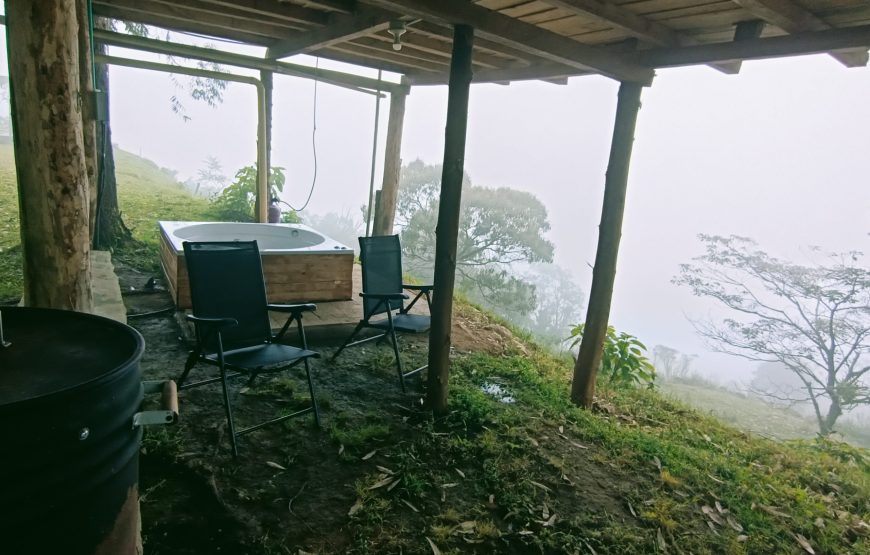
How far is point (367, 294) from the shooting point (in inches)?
137

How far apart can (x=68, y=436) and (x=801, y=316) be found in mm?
12873

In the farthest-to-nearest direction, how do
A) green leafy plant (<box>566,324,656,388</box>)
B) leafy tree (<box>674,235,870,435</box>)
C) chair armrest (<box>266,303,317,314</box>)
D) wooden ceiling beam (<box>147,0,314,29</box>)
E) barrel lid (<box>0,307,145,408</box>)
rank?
1. leafy tree (<box>674,235,870,435</box>)
2. green leafy plant (<box>566,324,656,388</box>)
3. wooden ceiling beam (<box>147,0,314,29</box>)
4. chair armrest (<box>266,303,317,314</box>)
5. barrel lid (<box>0,307,145,408</box>)

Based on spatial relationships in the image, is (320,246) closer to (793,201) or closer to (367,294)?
(367,294)

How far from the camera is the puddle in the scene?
11.4 ft

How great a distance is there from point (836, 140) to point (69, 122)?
18.0 meters

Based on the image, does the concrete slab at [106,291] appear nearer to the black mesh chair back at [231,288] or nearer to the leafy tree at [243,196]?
the black mesh chair back at [231,288]

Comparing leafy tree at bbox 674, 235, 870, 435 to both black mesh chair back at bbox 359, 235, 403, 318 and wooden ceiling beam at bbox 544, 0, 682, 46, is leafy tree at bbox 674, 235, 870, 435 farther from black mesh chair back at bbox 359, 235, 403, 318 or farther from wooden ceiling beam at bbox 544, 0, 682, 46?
black mesh chair back at bbox 359, 235, 403, 318

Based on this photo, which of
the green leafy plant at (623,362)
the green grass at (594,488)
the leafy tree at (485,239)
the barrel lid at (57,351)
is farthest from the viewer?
the leafy tree at (485,239)

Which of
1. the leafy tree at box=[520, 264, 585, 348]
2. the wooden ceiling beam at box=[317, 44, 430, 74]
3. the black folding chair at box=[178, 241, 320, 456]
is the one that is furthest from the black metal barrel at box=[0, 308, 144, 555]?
the leafy tree at box=[520, 264, 585, 348]

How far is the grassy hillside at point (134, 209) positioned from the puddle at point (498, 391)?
12.3 ft

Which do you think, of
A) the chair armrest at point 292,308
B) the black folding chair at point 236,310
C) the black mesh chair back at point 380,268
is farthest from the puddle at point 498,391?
the chair armrest at point 292,308

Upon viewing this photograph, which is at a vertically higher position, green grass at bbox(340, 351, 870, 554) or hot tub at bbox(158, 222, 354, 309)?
hot tub at bbox(158, 222, 354, 309)

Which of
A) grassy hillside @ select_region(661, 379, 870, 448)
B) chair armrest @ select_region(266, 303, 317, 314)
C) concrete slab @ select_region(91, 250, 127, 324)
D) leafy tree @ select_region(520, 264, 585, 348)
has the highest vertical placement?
chair armrest @ select_region(266, 303, 317, 314)

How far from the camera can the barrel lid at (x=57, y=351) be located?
1.13 m
